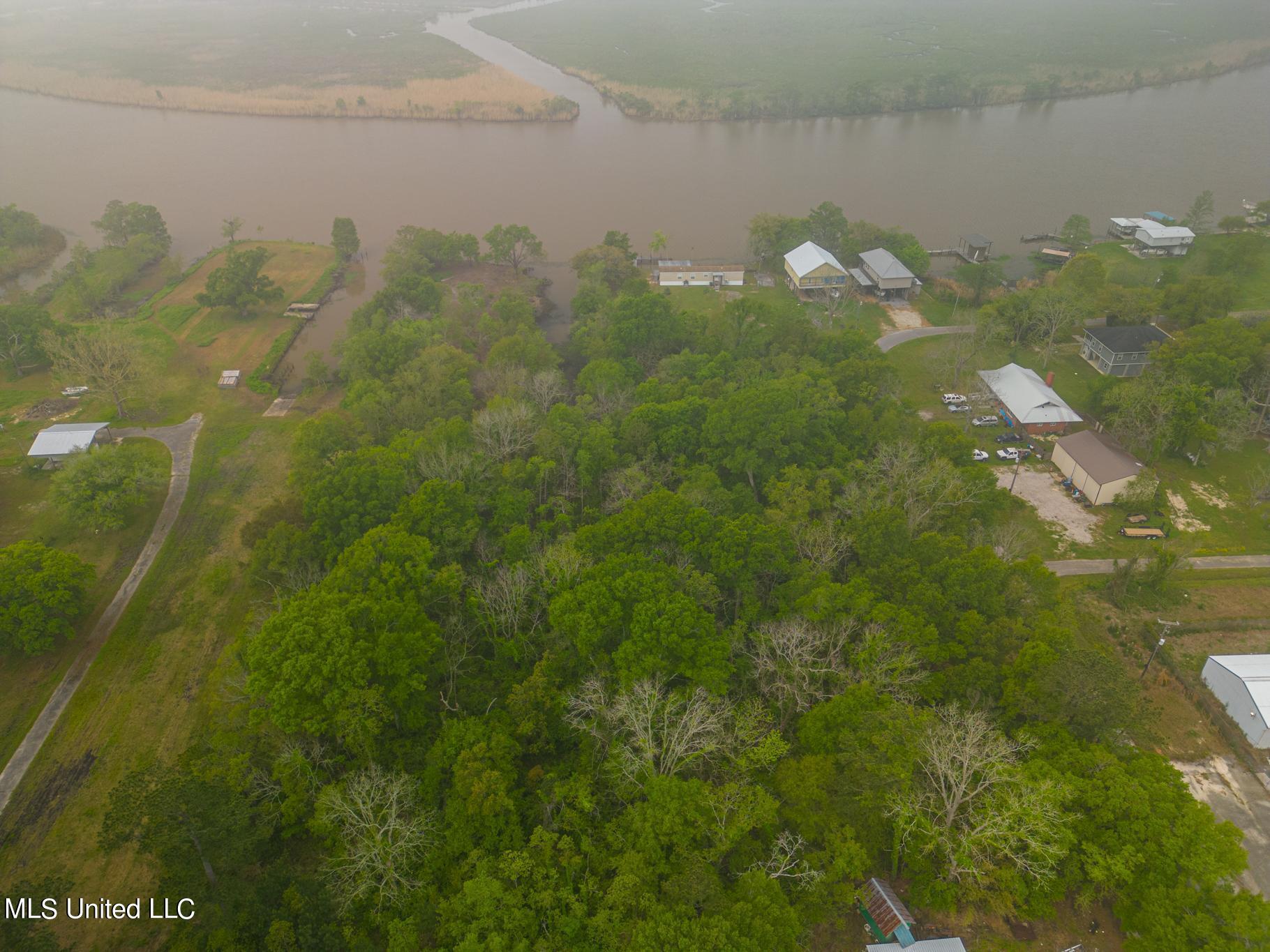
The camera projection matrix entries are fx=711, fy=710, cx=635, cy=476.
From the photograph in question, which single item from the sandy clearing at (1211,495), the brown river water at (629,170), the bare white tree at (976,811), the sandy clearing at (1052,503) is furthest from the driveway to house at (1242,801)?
the brown river water at (629,170)

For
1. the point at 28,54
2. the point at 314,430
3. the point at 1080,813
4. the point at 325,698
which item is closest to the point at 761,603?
the point at 1080,813

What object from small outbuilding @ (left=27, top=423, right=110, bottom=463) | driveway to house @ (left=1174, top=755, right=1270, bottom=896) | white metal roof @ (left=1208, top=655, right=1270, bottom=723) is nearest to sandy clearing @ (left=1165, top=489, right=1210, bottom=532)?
white metal roof @ (left=1208, top=655, right=1270, bottom=723)

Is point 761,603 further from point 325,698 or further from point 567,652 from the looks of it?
point 325,698

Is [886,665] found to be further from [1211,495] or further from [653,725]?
[1211,495]

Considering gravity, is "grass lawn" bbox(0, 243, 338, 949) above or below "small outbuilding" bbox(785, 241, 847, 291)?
below

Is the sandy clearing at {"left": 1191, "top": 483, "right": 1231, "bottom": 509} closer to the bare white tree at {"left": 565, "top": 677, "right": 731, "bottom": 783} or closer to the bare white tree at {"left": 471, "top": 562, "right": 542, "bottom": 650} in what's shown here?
the bare white tree at {"left": 565, "top": 677, "right": 731, "bottom": 783}

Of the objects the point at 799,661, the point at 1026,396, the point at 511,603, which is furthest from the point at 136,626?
the point at 1026,396

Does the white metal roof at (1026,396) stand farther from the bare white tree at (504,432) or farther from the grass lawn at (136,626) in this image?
the grass lawn at (136,626)
